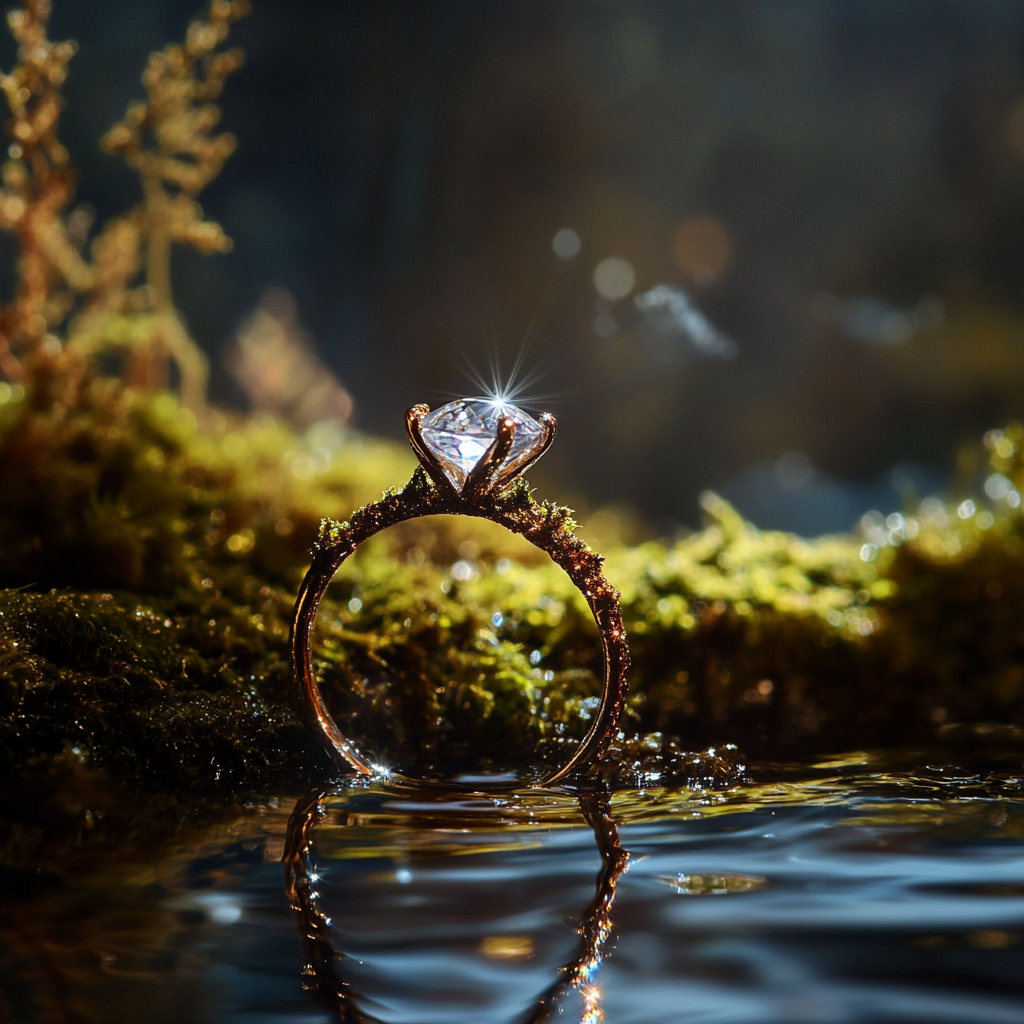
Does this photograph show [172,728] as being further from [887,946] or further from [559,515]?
[887,946]

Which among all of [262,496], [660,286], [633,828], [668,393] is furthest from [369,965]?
[668,393]

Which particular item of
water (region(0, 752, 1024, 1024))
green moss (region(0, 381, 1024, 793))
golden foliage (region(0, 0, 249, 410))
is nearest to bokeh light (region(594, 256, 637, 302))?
green moss (region(0, 381, 1024, 793))

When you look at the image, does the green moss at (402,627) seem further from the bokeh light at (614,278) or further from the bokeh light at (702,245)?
the bokeh light at (702,245)

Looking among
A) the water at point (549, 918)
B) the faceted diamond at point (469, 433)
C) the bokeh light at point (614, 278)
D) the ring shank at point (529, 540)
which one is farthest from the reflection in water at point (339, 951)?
the bokeh light at point (614, 278)

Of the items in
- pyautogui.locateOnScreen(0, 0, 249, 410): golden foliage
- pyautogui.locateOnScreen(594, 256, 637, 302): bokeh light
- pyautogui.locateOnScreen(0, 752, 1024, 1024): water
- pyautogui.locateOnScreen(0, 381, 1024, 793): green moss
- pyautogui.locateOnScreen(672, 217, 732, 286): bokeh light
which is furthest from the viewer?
pyautogui.locateOnScreen(672, 217, 732, 286): bokeh light

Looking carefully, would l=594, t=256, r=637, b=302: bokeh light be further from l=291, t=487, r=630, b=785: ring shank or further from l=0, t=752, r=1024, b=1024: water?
l=0, t=752, r=1024, b=1024: water

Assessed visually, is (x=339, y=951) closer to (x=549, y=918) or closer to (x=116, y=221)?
(x=549, y=918)

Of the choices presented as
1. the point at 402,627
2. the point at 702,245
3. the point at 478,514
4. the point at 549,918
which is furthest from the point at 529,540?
the point at 702,245
